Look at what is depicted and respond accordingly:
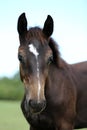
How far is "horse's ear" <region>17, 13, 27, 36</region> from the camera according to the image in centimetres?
634

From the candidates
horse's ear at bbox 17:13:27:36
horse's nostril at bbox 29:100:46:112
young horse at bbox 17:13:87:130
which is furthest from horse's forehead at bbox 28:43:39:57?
horse's nostril at bbox 29:100:46:112

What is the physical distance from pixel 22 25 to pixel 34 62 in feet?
2.43

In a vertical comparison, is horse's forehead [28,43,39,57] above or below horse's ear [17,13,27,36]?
below

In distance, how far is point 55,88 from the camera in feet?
21.6

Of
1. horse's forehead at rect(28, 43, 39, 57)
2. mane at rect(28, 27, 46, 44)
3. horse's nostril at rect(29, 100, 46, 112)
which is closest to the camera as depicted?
horse's nostril at rect(29, 100, 46, 112)

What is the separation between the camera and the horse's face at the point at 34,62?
225 inches

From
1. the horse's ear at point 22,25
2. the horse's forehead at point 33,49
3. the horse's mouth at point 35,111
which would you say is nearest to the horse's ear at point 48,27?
the horse's ear at point 22,25

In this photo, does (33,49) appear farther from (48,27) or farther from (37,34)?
(48,27)

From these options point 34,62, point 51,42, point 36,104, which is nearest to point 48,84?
point 51,42

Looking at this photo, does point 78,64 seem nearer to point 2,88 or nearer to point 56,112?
point 56,112

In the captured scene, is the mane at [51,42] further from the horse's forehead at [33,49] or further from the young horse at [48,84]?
the horse's forehead at [33,49]

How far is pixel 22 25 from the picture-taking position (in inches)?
250

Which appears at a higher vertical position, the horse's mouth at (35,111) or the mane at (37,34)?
the mane at (37,34)

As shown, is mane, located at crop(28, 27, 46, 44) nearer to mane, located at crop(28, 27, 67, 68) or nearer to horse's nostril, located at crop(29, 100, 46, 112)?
mane, located at crop(28, 27, 67, 68)
